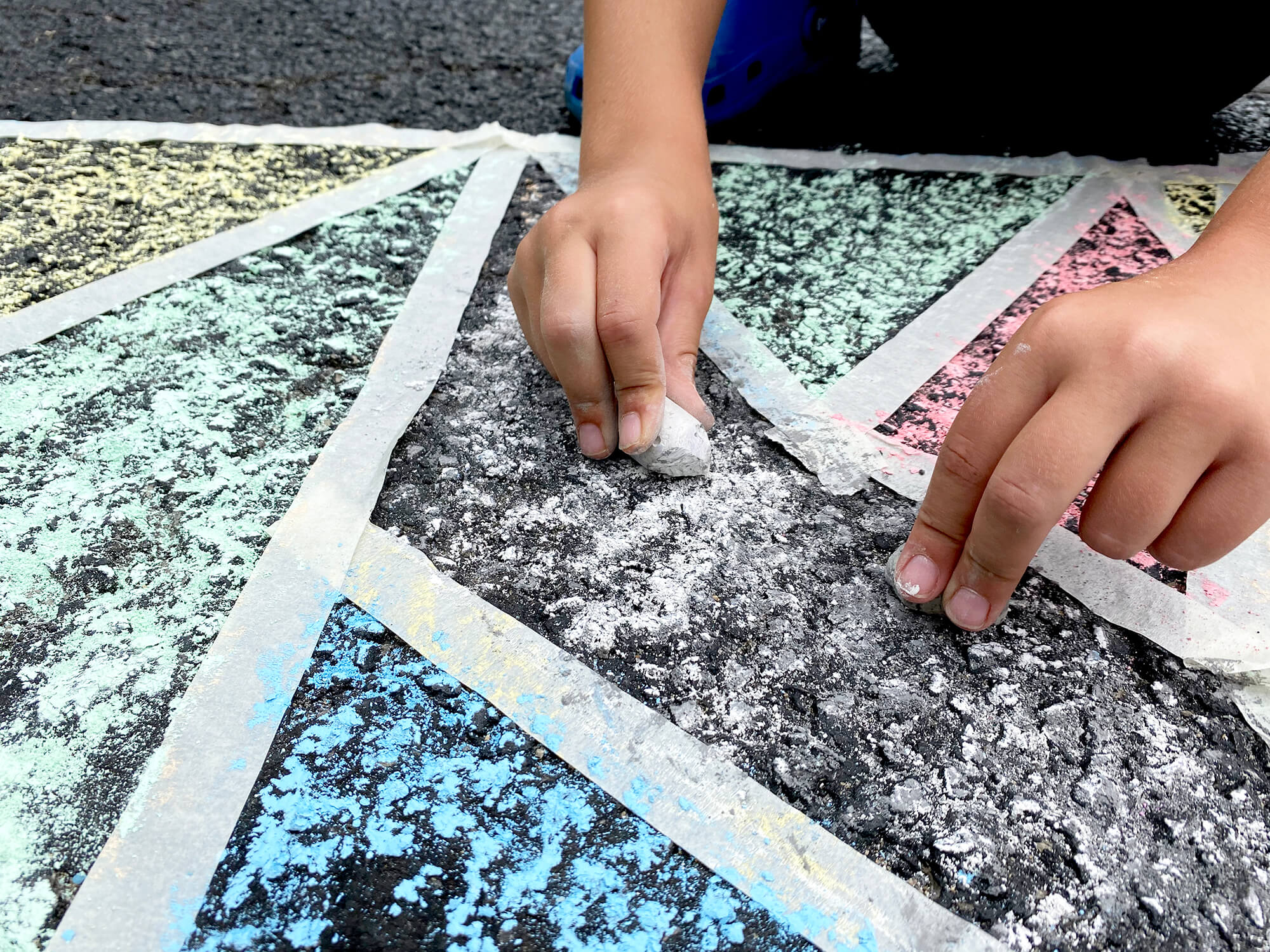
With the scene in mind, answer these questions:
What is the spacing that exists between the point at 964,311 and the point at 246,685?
116cm

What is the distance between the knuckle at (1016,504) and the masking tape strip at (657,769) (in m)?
0.35

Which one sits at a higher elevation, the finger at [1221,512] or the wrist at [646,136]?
the wrist at [646,136]

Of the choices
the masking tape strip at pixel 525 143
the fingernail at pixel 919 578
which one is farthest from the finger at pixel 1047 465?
the masking tape strip at pixel 525 143

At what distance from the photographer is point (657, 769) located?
91 cm

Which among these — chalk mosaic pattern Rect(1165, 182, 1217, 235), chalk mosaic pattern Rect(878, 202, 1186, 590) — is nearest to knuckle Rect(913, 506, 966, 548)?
chalk mosaic pattern Rect(878, 202, 1186, 590)

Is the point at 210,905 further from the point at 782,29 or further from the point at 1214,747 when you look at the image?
the point at 782,29

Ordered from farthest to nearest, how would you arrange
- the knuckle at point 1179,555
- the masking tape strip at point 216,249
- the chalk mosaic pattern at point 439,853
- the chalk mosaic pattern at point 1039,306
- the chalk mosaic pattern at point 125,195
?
1. the chalk mosaic pattern at point 125,195
2. the masking tape strip at point 216,249
3. the chalk mosaic pattern at point 1039,306
4. the knuckle at point 1179,555
5. the chalk mosaic pattern at point 439,853

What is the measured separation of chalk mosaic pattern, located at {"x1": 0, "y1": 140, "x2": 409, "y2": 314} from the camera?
1.47m

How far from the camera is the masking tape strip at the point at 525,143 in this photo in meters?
1.72

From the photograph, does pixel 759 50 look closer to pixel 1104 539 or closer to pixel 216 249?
pixel 216 249

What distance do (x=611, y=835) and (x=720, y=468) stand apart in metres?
0.51

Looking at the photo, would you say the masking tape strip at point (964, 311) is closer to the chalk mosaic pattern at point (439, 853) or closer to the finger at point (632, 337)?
the finger at point (632, 337)

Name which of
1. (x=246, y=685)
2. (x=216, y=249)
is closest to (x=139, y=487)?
(x=246, y=685)

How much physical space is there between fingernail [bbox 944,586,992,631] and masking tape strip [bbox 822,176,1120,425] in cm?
35
